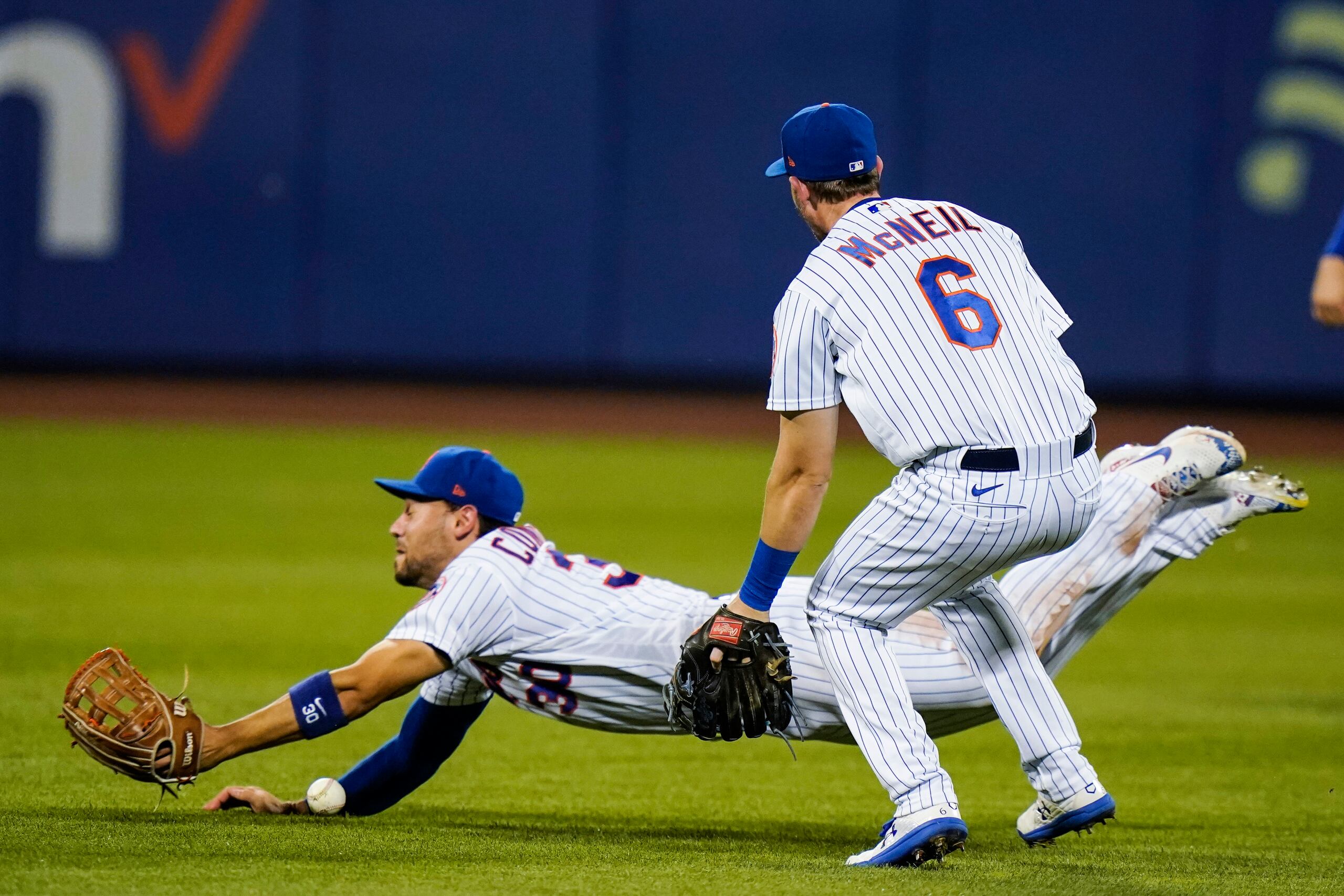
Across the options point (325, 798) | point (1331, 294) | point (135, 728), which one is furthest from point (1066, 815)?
point (135, 728)

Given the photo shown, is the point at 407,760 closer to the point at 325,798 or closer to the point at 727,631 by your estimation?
the point at 325,798

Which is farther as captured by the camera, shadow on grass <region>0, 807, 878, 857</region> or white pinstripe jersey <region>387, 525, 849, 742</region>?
white pinstripe jersey <region>387, 525, 849, 742</region>

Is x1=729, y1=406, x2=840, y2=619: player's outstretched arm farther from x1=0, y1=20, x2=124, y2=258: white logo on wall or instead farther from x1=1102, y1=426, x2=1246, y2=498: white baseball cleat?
x1=0, y1=20, x2=124, y2=258: white logo on wall

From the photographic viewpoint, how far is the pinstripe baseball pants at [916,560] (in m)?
3.47

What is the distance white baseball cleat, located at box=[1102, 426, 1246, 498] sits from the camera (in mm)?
4344

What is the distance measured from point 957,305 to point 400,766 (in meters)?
1.72

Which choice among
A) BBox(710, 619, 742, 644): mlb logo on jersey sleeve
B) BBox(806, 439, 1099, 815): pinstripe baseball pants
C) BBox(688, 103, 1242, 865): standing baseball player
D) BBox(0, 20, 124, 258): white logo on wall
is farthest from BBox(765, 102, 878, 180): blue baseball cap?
A: BBox(0, 20, 124, 258): white logo on wall

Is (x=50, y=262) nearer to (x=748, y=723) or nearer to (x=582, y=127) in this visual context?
(x=582, y=127)

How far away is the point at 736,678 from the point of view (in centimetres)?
353

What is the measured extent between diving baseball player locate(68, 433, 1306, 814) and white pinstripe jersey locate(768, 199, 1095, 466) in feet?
2.45

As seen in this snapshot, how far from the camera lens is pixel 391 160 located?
16.0 metres

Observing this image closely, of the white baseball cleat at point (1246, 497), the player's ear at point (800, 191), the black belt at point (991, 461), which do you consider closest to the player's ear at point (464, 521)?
the player's ear at point (800, 191)

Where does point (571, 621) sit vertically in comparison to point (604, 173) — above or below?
below

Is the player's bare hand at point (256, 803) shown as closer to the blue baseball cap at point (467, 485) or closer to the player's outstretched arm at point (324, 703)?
the player's outstretched arm at point (324, 703)
